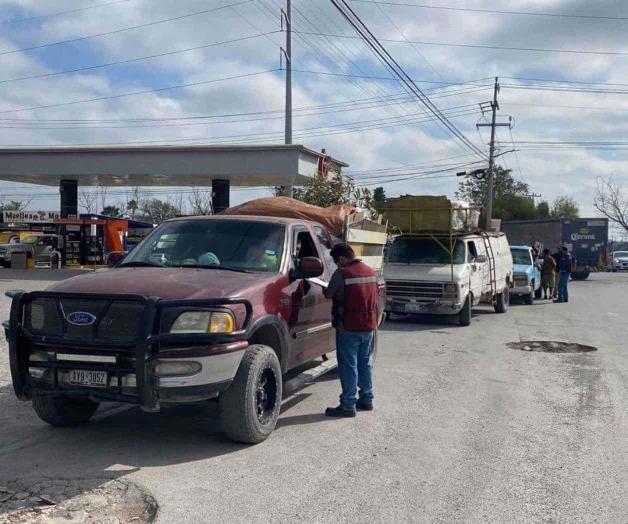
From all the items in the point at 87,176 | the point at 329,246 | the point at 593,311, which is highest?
the point at 87,176

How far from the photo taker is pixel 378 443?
618cm

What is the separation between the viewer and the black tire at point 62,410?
246 inches

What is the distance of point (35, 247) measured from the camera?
36031 mm

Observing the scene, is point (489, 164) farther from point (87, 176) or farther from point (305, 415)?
point (305, 415)

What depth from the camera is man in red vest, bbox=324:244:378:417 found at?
6.86m

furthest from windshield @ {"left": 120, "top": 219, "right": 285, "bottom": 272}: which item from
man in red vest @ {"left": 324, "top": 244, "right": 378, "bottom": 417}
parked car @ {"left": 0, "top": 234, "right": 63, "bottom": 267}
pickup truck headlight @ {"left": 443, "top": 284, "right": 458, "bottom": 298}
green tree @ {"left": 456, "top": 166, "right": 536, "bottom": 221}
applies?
green tree @ {"left": 456, "top": 166, "right": 536, "bottom": 221}

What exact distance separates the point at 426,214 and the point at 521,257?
821cm

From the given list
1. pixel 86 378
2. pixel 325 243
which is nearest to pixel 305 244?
pixel 325 243

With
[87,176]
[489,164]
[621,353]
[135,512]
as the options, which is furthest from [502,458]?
[489,164]

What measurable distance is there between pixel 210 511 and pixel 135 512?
19.4 inches

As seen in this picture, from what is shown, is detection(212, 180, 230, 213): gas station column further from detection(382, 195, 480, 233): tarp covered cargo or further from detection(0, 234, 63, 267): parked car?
detection(382, 195, 480, 233): tarp covered cargo

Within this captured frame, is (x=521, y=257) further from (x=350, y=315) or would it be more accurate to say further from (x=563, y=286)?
(x=350, y=315)

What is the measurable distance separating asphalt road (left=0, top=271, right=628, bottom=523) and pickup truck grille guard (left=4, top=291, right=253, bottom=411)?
0.59m

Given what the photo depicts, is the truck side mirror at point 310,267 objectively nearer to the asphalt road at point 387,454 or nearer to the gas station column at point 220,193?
the asphalt road at point 387,454
